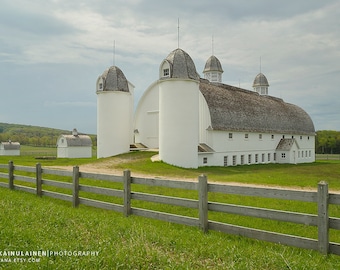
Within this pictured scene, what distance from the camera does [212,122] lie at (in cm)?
3388

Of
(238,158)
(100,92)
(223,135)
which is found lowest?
(238,158)

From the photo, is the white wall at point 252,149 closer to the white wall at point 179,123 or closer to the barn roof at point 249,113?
the barn roof at point 249,113

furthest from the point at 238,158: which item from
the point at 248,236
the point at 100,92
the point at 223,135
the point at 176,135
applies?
the point at 248,236

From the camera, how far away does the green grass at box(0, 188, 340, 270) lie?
5336 mm

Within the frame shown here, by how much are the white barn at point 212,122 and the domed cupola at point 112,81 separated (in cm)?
315

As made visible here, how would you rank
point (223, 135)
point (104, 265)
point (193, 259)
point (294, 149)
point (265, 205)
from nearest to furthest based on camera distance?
point (104, 265) < point (193, 259) < point (265, 205) < point (223, 135) < point (294, 149)

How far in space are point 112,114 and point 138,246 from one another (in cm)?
3041

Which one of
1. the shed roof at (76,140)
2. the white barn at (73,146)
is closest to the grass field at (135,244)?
the white barn at (73,146)

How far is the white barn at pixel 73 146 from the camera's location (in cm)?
5569

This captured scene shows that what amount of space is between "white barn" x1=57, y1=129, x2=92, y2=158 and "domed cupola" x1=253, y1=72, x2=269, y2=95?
3022cm

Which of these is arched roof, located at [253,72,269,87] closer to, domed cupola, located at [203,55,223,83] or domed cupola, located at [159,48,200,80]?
domed cupola, located at [203,55,223,83]

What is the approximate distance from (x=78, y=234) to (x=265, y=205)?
6822mm

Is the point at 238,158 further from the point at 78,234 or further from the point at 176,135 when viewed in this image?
the point at 78,234

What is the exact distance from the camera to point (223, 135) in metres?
35.2
